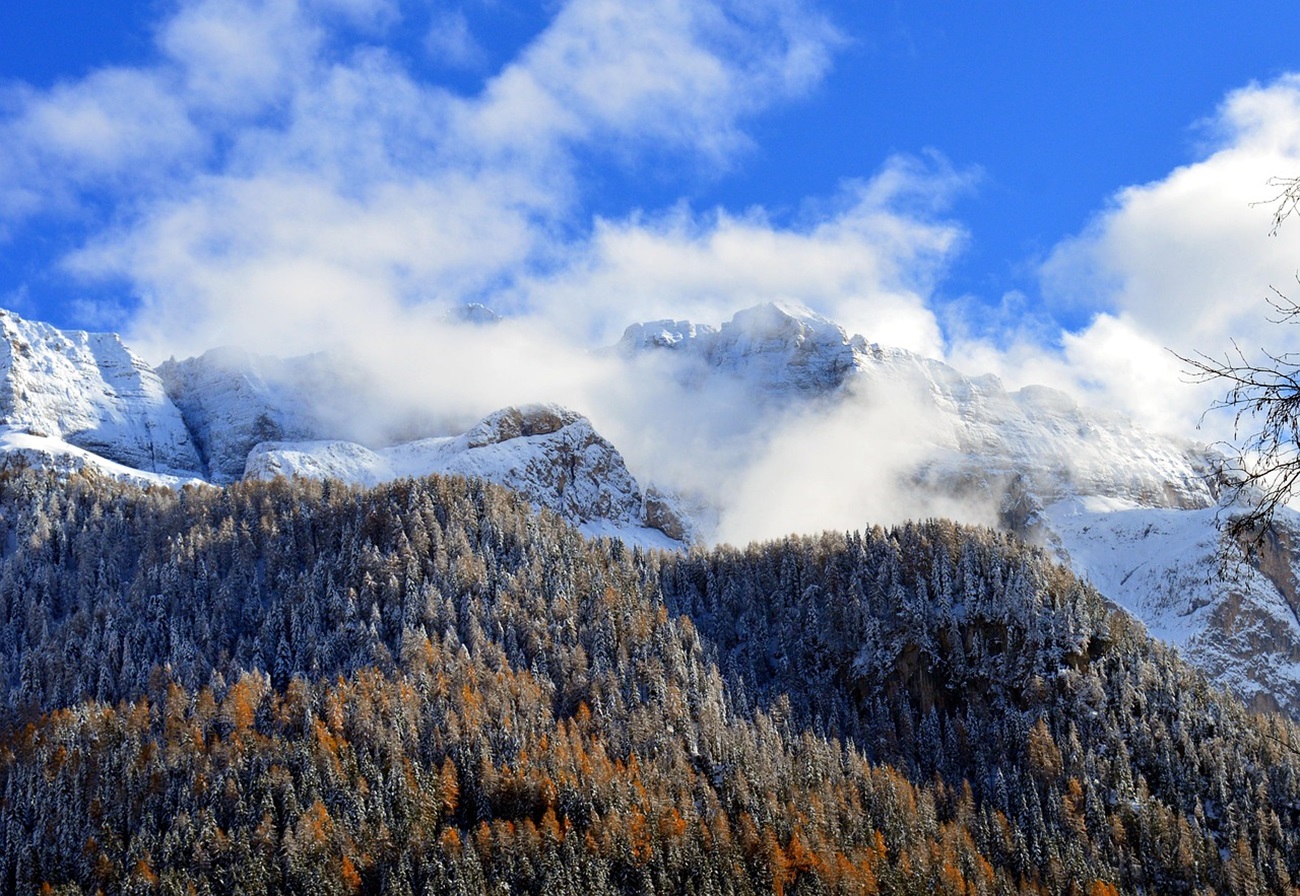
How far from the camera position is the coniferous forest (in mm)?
113375

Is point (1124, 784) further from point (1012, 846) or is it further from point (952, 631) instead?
point (952, 631)

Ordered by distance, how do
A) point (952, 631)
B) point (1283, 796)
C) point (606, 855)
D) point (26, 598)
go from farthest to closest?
1. point (26, 598)
2. point (952, 631)
3. point (1283, 796)
4. point (606, 855)

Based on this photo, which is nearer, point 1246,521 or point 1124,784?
point 1246,521

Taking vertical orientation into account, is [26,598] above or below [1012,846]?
above

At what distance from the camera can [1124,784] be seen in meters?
139

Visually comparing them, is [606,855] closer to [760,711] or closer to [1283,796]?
[760,711]

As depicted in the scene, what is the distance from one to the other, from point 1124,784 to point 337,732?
9095cm

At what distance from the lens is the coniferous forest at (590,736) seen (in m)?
113

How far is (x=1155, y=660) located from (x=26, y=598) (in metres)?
177

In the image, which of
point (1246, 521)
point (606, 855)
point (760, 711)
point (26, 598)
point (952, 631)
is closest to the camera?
point (1246, 521)

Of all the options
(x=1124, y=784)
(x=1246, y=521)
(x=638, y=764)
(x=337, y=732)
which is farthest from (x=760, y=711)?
(x=1246, y=521)

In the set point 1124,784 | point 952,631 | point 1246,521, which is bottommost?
point 1246,521

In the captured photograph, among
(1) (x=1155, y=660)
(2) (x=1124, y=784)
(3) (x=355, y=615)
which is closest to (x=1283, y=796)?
(2) (x=1124, y=784)

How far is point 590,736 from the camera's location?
469 ft
